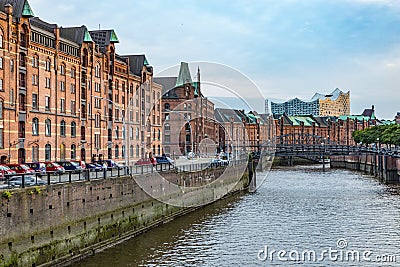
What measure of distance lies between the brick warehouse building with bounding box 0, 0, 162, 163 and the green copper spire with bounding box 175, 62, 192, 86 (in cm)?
3813

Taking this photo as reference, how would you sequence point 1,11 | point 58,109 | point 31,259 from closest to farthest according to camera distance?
point 31,259 → point 1,11 → point 58,109

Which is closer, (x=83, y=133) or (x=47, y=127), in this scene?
(x=47, y=127)

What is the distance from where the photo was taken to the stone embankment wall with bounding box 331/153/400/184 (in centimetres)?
8050

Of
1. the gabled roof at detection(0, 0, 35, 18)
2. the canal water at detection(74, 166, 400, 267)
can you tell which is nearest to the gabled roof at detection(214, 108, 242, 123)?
the canal water at detection(74, 166, 400, 267)

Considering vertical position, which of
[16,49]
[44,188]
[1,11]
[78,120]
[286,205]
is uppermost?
[1,11]

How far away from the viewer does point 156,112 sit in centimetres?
8506

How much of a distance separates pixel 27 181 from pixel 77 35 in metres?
37.2

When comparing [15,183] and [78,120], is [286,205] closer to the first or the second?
[78,120]

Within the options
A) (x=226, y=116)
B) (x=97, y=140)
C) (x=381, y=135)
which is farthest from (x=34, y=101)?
(x=226, y=116)

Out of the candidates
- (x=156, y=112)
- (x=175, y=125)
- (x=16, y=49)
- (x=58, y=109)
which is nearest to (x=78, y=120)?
(x=58, y=109)

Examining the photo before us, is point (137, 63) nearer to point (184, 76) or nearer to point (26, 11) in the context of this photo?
point (26, 11)

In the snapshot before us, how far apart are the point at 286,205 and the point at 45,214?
28.4 m

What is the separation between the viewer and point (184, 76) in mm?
122312

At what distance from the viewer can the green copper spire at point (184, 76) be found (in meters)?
118
